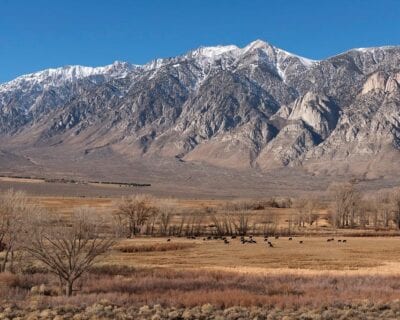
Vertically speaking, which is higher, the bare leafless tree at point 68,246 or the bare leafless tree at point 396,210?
the bare leafless tree at point 396,210

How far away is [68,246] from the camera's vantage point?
39031 mm

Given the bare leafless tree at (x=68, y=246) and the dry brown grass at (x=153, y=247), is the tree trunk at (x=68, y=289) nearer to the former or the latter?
the bare leafless tree at (x=68, y=246)

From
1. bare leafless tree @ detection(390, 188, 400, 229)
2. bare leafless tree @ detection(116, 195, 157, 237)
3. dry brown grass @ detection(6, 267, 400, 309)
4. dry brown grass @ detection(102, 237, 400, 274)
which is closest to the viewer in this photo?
dry brown grass @ detection(6, 267, 400, 309)

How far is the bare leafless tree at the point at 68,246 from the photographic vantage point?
1529 inches

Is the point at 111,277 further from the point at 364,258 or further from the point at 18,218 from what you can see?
the point at 364,258

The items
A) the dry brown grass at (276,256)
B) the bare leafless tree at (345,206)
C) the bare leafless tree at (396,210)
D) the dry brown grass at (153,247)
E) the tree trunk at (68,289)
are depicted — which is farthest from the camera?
the bare leafless tree at (345,206)

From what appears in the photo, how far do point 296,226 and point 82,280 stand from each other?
3415 inches

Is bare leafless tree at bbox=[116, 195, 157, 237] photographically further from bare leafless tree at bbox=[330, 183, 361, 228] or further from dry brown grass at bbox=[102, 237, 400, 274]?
bare leafless tree at bbox=[330, 183, 361, 228]

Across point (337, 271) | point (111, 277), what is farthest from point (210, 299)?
point (337, 271)

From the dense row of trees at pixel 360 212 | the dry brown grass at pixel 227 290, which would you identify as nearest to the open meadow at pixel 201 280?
the dry brown grass at pixel 227 290

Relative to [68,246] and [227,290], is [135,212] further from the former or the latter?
[227,290]

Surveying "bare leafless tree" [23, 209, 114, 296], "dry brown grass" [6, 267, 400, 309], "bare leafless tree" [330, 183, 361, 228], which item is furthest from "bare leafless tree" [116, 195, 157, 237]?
"bare leafless tree" [23, 209, 114, 296]

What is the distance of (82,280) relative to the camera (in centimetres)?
4397

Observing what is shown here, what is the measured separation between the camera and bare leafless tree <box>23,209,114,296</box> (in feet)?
127
